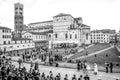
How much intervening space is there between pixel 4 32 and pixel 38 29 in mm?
34031

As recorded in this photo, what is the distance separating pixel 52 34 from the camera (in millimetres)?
69562

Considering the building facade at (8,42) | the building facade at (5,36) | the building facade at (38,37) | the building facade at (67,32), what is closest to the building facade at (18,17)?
the building facade at (38,37)

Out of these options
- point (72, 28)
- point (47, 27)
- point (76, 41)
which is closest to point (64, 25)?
point (72, 28)

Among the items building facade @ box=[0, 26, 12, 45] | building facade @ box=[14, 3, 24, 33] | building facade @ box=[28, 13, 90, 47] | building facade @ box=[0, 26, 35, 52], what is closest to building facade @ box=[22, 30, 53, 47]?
building facade @ box=[28, 13, 90, 47]

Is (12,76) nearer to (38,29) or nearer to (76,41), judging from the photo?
(76,41)

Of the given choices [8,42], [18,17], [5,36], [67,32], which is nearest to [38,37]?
[67,32]

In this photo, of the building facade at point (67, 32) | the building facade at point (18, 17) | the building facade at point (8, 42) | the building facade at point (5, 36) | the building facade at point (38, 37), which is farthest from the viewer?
the building facade at point (18, 17)

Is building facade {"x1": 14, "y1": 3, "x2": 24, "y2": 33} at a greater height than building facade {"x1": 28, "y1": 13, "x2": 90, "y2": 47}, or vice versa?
building facade {"x1": 14, "y1": 3, "x2": 24, "y2": 33}

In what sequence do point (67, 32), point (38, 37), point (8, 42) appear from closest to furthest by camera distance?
1. point (8, 42)
2. point (67, 32)
3. point (38, 37)

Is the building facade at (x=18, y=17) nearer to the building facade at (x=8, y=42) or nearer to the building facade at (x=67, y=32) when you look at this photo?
the building facade at (x=67, y=32)

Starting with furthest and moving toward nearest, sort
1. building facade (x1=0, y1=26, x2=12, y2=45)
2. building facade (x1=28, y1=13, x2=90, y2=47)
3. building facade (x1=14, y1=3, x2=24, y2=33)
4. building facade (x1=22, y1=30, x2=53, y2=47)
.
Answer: building facade (x1=14, y1=3, x2=24, y2=33), building facade (x1=22, y1=30, x2=53, y2=47), building facade (x1=28, y1=13, x2=90, y2=47), building facade (x1=0, y1=26, x2=12, y2=45)

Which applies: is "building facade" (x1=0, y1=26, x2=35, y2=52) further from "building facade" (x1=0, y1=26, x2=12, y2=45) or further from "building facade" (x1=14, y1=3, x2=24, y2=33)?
"building facade" (x1=14, y1=3, x2=24, y2=33)

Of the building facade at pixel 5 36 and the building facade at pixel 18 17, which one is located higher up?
the building facade at pixel 18 17

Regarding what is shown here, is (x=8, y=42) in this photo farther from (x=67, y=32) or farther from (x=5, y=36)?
(x=67, y=32)
